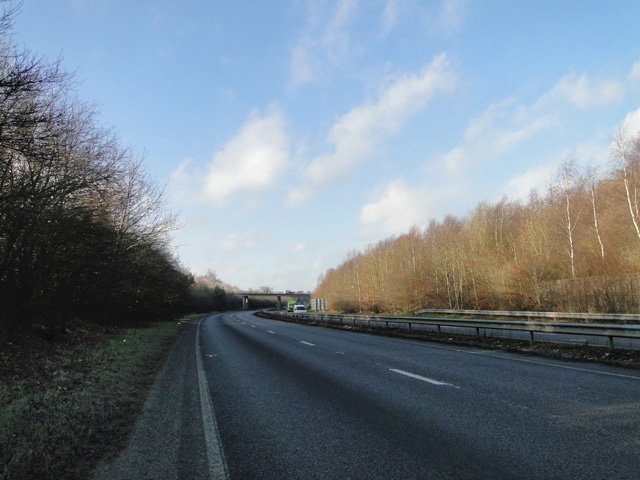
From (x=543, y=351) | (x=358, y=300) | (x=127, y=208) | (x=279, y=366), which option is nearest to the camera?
(x=279, y=366)

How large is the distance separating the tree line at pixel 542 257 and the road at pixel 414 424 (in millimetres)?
15187

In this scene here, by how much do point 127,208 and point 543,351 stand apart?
22583 mm

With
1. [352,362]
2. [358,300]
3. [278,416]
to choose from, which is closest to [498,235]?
[358,300]

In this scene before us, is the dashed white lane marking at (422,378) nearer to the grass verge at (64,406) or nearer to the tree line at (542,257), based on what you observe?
the grass verge at (64,406)

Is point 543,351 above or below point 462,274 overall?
below

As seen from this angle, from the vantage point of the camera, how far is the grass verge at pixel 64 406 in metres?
4.41

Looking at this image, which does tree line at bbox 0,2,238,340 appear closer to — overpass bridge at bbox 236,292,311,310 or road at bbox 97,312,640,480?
road at bbox 97,312,640,480

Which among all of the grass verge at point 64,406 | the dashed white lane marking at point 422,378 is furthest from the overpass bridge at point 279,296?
the dashed white lane marking at point 422,378

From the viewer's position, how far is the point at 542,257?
3250cm

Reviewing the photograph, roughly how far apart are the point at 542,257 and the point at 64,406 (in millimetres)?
34139

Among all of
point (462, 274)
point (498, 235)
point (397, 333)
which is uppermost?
point (498, 235)

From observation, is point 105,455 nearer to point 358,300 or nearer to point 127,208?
point 127,208

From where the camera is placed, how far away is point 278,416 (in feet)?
19.7

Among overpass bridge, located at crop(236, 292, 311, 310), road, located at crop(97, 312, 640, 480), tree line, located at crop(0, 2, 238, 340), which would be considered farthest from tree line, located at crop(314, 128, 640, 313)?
overpass bridge, located at crop(236, 292, 311, 310)
